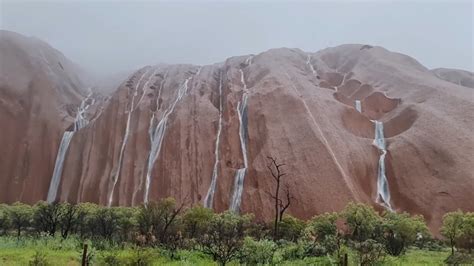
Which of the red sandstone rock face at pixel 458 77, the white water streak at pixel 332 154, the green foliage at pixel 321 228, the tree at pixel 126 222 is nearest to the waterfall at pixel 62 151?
the tree at pixel 126 222

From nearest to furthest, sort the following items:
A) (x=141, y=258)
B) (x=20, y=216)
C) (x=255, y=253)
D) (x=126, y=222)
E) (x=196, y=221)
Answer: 1. (x=141, y=258)
2. (x=255, y=253)
3. (x=196, y=221)
4. (x=126, y=222)
5. (x=20, y=216)

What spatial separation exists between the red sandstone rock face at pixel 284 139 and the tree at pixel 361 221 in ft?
30.6

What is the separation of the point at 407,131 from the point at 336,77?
1889 cm

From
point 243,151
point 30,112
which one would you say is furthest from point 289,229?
point 30,112

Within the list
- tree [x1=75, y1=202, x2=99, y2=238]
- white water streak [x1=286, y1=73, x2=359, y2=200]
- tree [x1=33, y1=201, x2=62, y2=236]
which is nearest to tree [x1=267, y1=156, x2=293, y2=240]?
white water streak [x1=286, y1=73, x2=359, y2=200]

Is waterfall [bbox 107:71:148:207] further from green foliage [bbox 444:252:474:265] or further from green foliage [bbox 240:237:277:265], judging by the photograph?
green foliage [bbox 444:252:474:265]

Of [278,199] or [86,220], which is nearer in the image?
[278,199]

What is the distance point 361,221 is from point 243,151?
70.2 ft

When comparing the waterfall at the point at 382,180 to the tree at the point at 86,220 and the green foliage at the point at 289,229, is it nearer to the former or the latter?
the green foliage at the point at 289,229

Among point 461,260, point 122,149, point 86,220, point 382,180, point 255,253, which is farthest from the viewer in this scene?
point 122,149

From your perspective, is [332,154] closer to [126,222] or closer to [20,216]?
[126,222]

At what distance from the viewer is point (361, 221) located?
96.1 feet

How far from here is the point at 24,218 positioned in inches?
1380

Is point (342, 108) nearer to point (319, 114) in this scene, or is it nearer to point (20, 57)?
point (319, 114)
